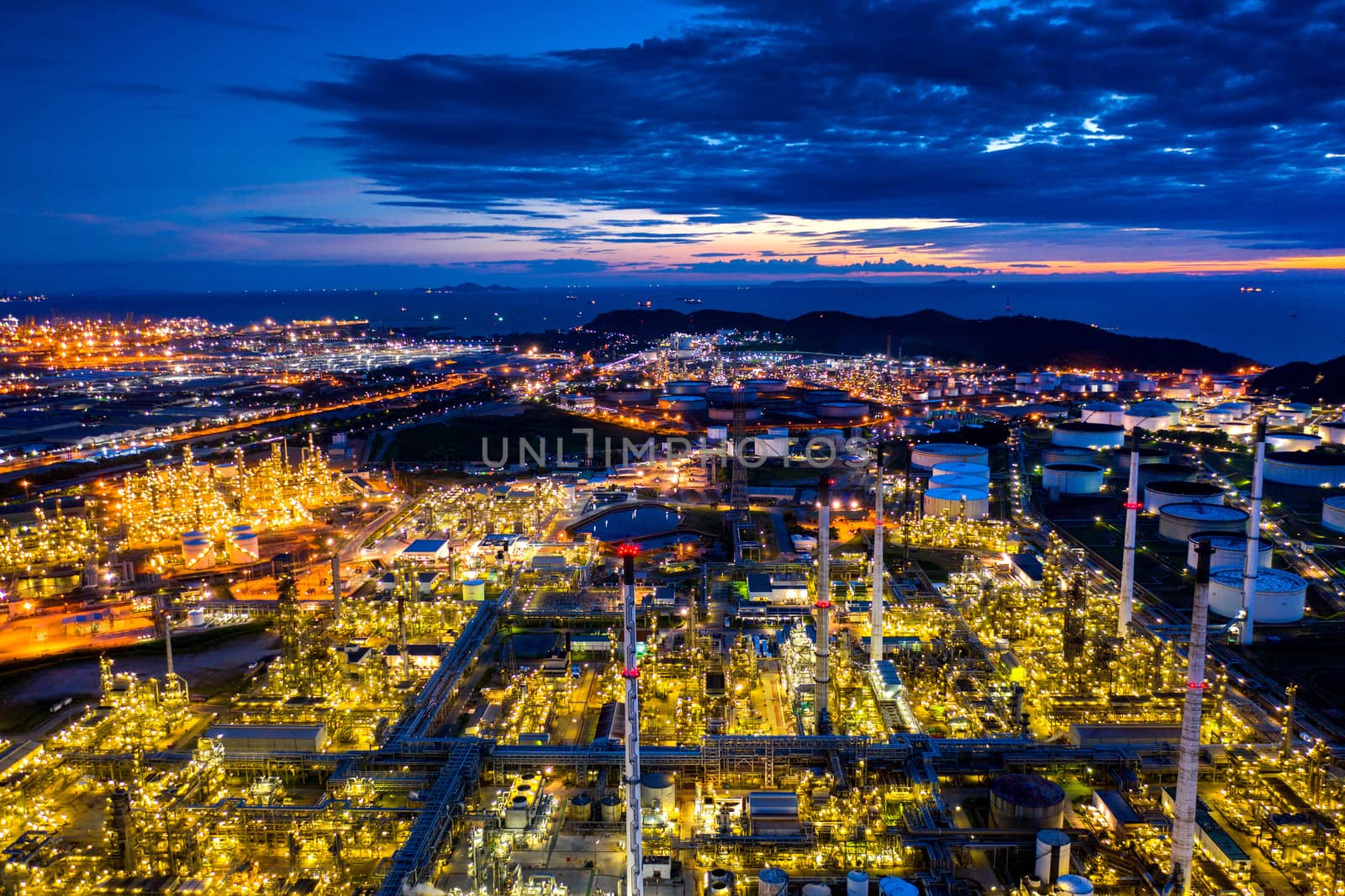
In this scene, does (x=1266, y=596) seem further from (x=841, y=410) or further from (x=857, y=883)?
(x=841, y=410)

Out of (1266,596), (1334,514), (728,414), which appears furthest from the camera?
(728,414)

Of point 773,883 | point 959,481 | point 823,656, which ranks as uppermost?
point 959,481

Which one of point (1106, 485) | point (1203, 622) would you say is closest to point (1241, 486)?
point (1106, 485)

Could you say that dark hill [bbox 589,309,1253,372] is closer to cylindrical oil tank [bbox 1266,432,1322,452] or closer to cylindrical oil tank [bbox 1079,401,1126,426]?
cylindrical oil tank [bbox 1079,401,1126,426]

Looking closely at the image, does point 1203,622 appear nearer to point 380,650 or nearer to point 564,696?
point 564,696

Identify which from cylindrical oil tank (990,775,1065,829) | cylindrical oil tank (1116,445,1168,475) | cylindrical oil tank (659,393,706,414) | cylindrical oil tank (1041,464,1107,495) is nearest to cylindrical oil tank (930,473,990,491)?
cylindrical oil tank (1041,464,1107,495)

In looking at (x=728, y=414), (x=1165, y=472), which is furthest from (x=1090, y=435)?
(x=728, y=414)
